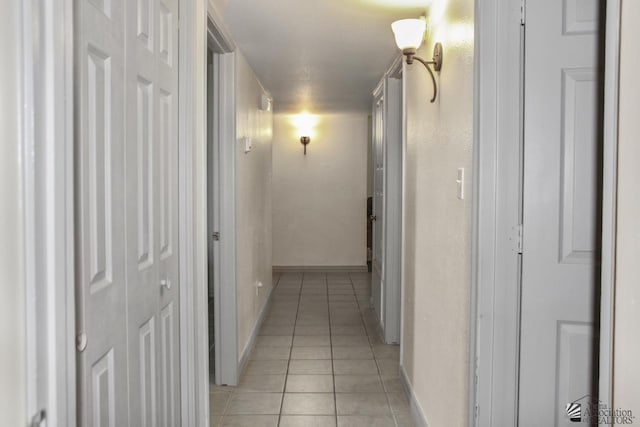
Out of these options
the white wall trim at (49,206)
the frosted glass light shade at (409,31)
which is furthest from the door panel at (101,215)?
the frosted glass light shade at (409,31)

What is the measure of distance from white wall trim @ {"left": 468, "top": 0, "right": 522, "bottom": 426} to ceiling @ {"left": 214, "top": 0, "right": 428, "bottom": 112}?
1.19 meters

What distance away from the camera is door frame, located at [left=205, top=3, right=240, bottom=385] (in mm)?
3430

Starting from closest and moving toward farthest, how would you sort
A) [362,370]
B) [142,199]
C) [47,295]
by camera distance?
[47,295]
[142,199]
[362,370]

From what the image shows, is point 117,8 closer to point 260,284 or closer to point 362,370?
point 362,370

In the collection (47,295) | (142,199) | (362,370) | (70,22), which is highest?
(70,22)

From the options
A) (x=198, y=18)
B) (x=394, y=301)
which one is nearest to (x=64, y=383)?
(x=198, y=18)

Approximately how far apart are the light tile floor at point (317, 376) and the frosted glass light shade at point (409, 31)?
2019mm

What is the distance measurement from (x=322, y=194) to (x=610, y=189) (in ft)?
22.8

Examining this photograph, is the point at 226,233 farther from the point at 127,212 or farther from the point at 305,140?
the point at 305,140

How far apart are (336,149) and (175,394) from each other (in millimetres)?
6065

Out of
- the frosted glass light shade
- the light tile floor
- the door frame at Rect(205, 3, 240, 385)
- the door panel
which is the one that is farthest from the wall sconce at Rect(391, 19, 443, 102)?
the light tile floor

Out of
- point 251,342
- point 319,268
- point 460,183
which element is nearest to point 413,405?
point 460,183

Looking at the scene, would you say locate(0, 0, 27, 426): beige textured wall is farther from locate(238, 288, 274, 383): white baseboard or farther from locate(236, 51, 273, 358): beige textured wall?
locate(238, 288, 274, 383): white baseboard

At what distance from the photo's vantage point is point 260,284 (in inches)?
193
